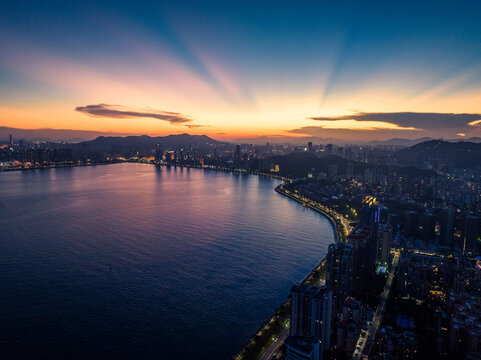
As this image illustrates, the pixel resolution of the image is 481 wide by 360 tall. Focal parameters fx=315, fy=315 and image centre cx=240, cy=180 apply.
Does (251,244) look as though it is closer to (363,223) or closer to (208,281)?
(208,281)

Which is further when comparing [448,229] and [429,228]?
[429,228]

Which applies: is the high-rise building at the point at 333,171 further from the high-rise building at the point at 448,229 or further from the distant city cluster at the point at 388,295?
the high-rise building at the point at 448,229

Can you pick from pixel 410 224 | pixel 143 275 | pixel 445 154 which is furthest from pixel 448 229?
pixel 445 154

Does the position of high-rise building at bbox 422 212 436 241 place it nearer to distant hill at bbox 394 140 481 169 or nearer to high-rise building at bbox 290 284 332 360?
high-rise building at bbox 290 284 332 360

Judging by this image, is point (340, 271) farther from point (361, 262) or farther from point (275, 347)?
point (275, 347)

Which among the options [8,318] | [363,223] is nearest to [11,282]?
[8,318]

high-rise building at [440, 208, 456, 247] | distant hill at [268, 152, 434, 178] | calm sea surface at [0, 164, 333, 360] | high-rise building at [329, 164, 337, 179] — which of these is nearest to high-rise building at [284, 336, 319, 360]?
calm sea surface at [0, 164, 333, 360]
